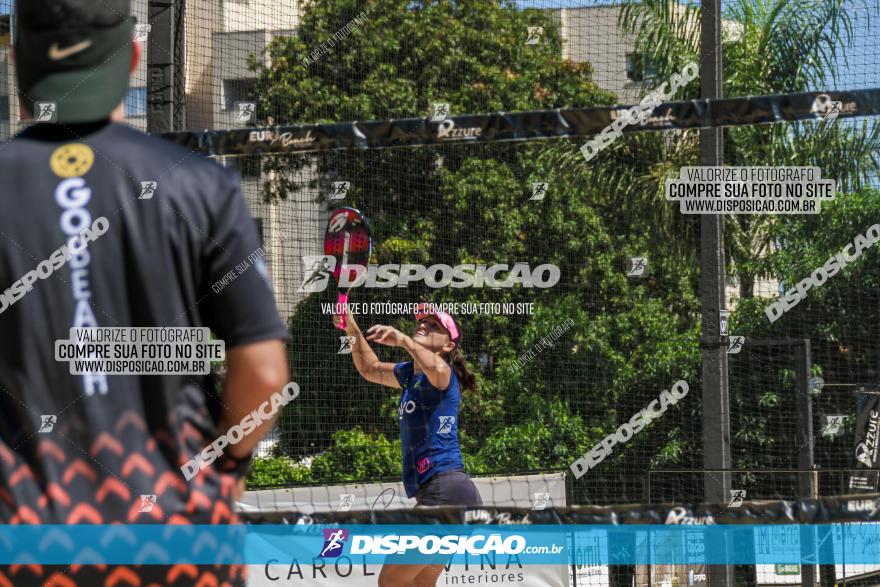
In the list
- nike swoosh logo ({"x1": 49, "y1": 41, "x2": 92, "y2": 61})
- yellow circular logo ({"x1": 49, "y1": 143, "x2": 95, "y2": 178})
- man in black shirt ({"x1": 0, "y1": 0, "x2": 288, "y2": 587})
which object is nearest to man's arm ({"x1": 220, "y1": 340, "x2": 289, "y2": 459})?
man in black shirt ({"x1": 0, "y1": 0, "x2": 288, "y2": 587})

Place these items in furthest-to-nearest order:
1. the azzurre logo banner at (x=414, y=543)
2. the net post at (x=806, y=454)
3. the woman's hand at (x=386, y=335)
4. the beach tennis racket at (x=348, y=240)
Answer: the net post at (x=806, y=454) < the woman's hand at (x=386, y=335) < the beach tennis racket at (x=348, y=240) < the azzurre logo banner at (x=414, y=543)

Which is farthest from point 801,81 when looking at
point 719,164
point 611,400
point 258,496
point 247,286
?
point 247,286

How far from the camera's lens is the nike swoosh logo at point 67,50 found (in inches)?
46.9

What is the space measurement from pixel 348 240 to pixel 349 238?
0.01 meters

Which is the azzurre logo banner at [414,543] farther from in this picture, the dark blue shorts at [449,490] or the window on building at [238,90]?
the window on building at [238,90]

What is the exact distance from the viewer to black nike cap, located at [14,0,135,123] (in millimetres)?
1188

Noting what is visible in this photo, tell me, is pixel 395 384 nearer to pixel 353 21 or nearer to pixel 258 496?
pixel 258 496

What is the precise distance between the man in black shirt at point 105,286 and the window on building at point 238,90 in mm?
15316

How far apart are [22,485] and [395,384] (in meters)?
4.79

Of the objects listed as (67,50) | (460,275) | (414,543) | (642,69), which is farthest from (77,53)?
(642,69)

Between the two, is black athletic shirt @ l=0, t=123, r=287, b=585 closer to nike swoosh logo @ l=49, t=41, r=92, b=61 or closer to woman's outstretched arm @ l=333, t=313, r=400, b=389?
nike swoosh logo @ l=49, t=41, r=92, b=61

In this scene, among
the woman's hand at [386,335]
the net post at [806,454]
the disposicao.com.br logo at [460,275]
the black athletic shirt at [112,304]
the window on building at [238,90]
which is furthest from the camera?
the window on building at [238,90]

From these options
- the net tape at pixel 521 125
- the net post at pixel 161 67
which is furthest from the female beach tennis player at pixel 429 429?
the net post at pixel 161 67

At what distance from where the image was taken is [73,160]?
47.6 inches
